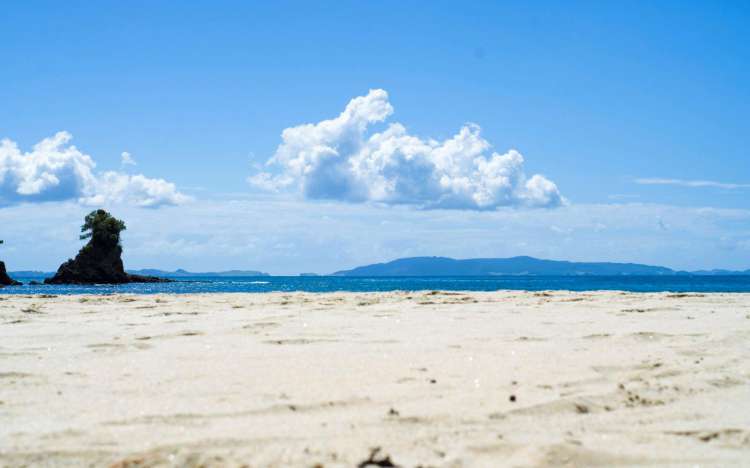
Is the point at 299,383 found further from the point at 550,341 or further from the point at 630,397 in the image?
the point at 550,341

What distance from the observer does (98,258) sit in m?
76.2

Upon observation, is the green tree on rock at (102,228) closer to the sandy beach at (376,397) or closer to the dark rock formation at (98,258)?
the dark rock formation at (98,258)

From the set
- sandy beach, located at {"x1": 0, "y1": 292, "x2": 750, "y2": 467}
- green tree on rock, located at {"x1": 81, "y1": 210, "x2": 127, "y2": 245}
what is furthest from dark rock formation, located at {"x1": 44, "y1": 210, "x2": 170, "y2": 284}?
sandy beach, located at {"x1": 0, "y1": 292, "x2": 750, "y2": 467}

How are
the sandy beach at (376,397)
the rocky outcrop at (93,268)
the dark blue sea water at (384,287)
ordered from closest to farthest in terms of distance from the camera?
the sandy beach at (376,397) → the dark blue sea water at (384,287) → the rocky outcrop at (93,268)

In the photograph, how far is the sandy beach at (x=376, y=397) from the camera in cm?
276

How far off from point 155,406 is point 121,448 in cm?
75

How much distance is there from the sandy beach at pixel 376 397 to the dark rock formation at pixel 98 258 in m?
73.5

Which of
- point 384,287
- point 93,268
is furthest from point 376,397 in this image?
point 93,268

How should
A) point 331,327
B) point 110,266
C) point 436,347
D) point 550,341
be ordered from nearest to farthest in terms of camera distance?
point 436,347
point 550,341
point 331,327
point 110,266

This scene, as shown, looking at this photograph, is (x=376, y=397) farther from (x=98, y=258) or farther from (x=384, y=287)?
(x=98, y=258)

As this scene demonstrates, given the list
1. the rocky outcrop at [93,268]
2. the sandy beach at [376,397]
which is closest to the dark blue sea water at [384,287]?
the rocky outcrop at [93,268]

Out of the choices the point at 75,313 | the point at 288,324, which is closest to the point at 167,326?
the point at 288,324

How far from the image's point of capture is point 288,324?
805 cm

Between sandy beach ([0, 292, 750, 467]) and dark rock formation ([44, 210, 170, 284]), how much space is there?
73.5 metres
